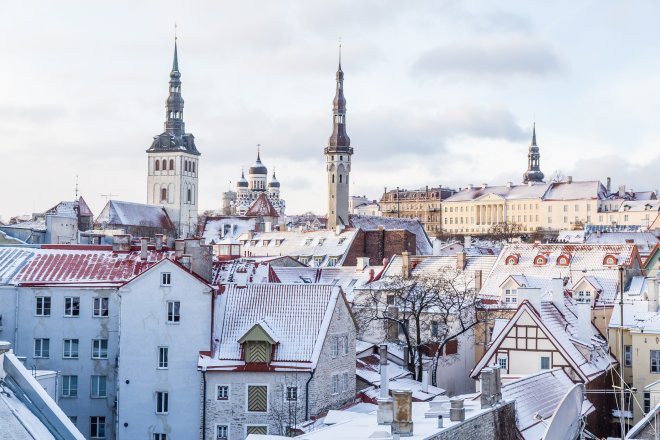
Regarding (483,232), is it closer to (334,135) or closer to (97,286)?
(334,135)

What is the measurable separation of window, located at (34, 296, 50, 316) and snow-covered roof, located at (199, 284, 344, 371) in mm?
8660

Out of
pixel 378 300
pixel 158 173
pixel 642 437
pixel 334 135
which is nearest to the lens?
pixel 642 437

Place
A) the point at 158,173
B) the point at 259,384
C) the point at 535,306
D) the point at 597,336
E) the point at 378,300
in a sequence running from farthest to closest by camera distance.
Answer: the point at 158,173 < the point at 378,300 < the point at 597,336 < the point at 535,306 < the point at 259,384

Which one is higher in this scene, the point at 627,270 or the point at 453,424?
the point at 627,270

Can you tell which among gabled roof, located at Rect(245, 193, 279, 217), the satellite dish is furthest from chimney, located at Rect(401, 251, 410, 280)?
gabled roof, located at Rect(245, 193, 279, 217)

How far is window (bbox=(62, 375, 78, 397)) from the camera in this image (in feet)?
148

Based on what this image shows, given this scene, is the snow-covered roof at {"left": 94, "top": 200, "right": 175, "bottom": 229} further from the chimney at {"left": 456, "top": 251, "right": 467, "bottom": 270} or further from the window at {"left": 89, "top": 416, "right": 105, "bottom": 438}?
the window at {"left": 89, "top": 416, "right": 105, "bottom": 438}

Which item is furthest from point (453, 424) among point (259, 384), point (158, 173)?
point (158, 173)

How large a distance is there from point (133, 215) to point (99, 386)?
361 feet

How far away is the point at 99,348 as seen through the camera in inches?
1804

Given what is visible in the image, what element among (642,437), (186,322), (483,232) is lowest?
(642,437)

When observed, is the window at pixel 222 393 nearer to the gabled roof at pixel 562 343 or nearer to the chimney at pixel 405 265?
the gabled roof at pixel 562 343

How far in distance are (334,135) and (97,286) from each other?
112561mm

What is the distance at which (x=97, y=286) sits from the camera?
4625 centimetres
